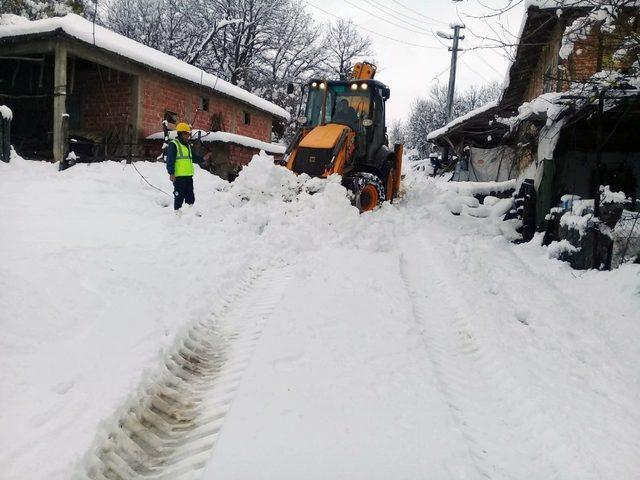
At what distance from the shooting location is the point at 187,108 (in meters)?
17.6

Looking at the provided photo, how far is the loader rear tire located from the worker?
11.0 feet

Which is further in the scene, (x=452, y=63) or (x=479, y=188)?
(x=452, y=63)

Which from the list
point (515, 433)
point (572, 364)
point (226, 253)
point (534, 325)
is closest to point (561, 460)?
point (515, 433)

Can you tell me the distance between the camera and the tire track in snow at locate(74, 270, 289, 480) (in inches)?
88.4

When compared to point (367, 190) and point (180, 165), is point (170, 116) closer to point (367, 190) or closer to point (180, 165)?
point (180, 165)

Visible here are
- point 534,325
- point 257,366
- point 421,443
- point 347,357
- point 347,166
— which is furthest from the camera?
point 347,166

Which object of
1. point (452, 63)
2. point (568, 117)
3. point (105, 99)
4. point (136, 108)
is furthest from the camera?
point (452, 63)

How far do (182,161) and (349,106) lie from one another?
4.35 metres

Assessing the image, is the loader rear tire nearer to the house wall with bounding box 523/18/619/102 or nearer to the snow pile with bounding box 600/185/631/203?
the house wall with bounding box 523/18/619/102

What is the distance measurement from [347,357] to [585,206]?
5.66 meters

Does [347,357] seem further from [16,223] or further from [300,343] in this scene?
[16,223]

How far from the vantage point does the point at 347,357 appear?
343 centimetres

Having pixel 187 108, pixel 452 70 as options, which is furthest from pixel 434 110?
pixel 187 108

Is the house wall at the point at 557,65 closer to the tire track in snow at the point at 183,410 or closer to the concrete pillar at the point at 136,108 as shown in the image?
the tire track in snow at the point at 183,410
